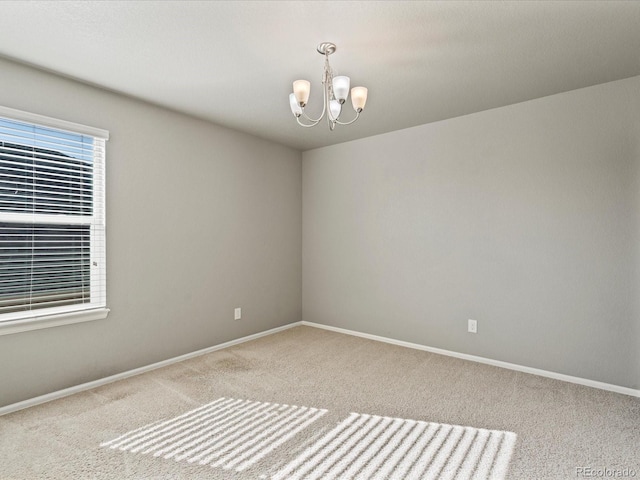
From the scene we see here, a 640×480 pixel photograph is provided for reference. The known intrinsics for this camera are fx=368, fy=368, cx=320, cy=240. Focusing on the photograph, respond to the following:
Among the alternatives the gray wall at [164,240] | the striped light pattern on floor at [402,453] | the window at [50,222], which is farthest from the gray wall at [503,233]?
the window at [50,222]

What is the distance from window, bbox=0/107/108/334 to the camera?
2539mm

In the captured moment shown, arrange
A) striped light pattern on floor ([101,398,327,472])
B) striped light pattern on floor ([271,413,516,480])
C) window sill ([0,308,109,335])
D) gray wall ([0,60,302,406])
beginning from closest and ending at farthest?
striped light pattern on floor ([271,413,516,480]) → striped light pattern on floor ([101,398,327,472]) → window sill ([0,308,109,335]) → gray wall ([0,60,302,406])

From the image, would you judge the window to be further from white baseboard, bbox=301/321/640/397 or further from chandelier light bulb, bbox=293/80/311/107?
white baseboard, bbox=301/321/640/397

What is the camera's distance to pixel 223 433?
2.25 meters

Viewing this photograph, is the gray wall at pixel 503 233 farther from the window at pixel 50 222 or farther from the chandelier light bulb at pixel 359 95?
the window at pixel 50 222

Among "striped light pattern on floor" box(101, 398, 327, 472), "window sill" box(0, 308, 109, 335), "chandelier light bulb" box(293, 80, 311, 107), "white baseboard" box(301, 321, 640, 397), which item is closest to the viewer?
"striped light pattern on floor" box(101, 398, 327, 472)

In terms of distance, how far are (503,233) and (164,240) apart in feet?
10.3

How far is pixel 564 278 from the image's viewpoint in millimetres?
3098

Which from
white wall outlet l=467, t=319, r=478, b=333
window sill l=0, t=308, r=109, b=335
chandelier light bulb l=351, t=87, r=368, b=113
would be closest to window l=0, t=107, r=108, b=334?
window sill l=0, t=308, r=109, b=335

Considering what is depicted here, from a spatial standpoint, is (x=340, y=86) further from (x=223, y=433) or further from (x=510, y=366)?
(x=510, y=366)

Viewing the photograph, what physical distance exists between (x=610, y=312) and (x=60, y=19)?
422cm

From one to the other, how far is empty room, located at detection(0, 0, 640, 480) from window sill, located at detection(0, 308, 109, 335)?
17mm

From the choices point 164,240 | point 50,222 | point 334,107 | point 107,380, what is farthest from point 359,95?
point 107,380

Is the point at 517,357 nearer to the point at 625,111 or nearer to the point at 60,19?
the point at 625,111
